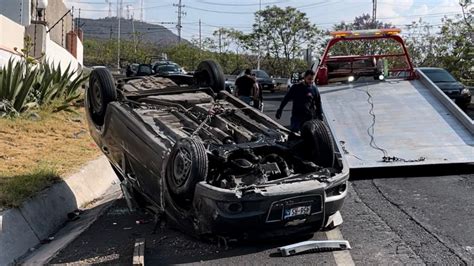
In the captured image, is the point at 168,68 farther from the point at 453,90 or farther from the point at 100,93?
the point at 100,93

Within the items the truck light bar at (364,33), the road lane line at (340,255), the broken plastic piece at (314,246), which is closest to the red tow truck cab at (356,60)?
the truck light bar at (364,33)

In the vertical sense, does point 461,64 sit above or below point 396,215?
above

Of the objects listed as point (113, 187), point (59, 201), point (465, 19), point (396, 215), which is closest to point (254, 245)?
point (396, 215)

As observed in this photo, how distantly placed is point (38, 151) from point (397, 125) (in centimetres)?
562

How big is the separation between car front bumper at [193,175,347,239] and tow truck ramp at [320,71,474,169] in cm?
334

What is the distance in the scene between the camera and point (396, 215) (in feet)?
Answer: 21.0

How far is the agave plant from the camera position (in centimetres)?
1113

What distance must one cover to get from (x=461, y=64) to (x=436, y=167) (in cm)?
2180

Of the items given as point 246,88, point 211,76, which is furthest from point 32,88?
point 211,76

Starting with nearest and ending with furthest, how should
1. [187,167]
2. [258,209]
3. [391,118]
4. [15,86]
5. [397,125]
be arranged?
1. [258,209]
2. [187,167]
3. [397,125]
4. [391,118]
5. [15,86]

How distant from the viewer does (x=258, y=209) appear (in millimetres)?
4902

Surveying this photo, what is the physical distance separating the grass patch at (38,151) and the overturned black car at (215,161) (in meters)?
0.96

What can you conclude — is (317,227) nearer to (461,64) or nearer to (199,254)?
(199,254)

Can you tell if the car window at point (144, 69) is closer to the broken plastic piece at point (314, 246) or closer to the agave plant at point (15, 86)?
the agave plant at point (15, 86)
